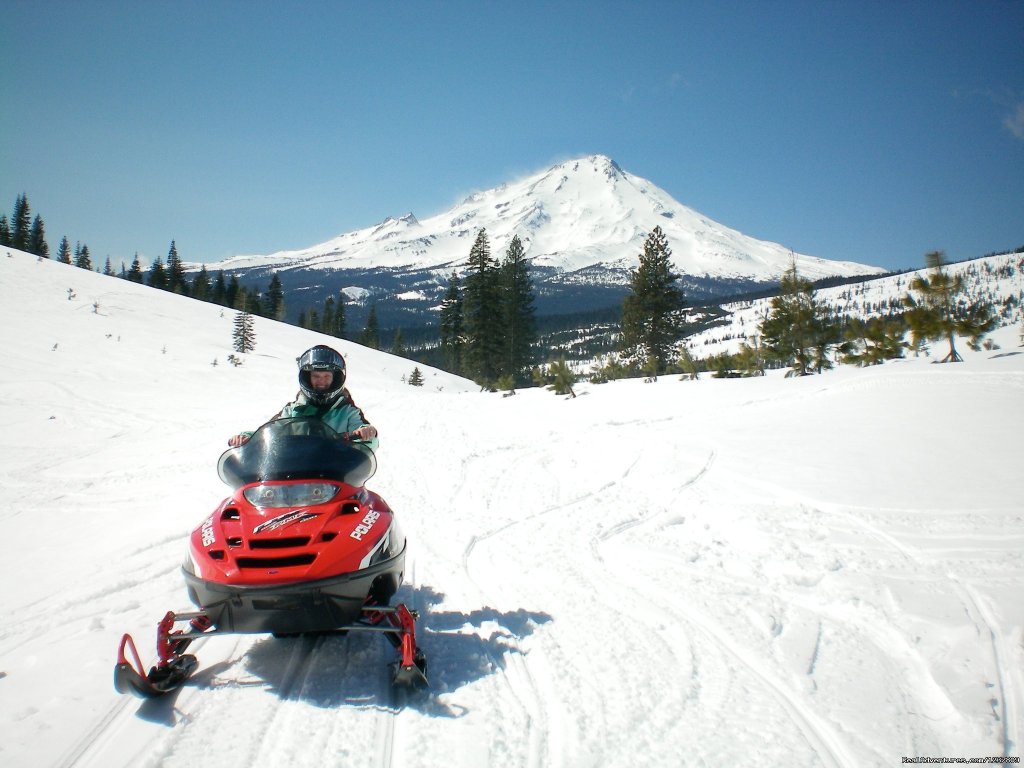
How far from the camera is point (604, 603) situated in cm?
426

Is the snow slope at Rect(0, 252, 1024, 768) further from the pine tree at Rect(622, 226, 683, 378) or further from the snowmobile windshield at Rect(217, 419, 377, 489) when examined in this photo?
the pine tree at Rect(622, 226, 683, 378)

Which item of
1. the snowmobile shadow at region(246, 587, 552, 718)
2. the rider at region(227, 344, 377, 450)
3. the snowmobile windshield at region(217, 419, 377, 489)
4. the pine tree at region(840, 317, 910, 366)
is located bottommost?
the snowmobile shadow at region(246, 587, 552, 718)

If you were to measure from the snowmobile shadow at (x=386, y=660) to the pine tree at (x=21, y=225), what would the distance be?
95838 millimetres

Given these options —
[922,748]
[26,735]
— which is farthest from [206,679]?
[922,748]

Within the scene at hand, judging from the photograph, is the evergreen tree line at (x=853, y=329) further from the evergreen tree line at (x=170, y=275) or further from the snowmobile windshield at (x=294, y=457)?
the evergreen tree line at (x=170, y=275)

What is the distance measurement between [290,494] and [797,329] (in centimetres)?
2076

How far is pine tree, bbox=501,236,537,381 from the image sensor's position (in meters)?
41.8

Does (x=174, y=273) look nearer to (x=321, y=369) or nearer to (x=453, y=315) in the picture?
(x=453, y=315)

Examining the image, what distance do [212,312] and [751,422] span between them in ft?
149

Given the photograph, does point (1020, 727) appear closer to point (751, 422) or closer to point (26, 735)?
point (26, 735)

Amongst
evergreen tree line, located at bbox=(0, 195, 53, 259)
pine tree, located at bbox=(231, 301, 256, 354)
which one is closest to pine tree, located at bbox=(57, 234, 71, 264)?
evergreen tree line, located at bbox=(0, 195, 53, 259)

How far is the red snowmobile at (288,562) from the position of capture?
112 inches

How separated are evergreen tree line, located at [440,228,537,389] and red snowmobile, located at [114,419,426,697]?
36743mm

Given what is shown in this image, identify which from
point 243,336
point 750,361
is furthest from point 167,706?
point 243,336
